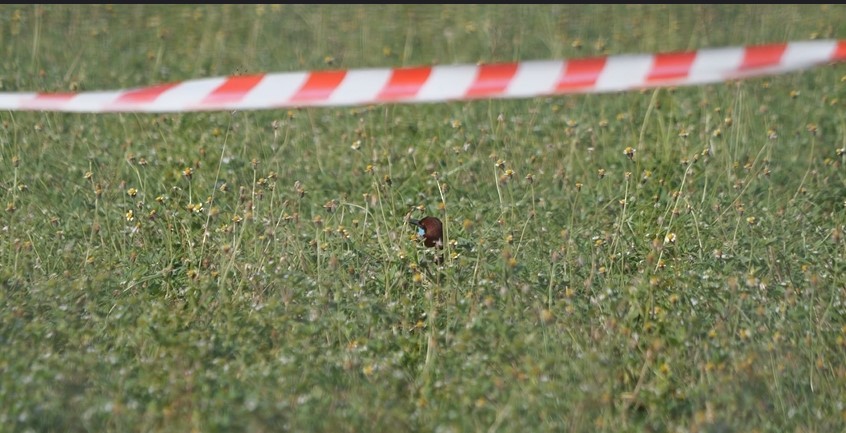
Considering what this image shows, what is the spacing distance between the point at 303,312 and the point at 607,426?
1.23 meters

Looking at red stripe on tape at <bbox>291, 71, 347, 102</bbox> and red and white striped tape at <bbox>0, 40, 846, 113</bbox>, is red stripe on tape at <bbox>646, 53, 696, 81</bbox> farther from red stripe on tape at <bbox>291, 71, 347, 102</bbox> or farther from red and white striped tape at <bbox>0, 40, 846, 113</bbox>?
red stripe on tape at <bbox>291, 71, 347, 102</bbox>

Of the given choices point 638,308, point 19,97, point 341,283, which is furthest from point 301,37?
point 638,308

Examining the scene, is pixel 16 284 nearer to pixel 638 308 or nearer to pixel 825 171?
pixel 638 308

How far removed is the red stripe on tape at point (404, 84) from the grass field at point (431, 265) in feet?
1.61

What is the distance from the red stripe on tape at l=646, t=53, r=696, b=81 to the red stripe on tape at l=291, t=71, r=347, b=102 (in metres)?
1.24

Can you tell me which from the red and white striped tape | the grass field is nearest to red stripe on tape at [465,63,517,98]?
the red and white striped tape

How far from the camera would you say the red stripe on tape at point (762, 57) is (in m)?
5.27

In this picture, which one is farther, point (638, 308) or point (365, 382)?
point (638, 308)

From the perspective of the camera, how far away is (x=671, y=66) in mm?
5359

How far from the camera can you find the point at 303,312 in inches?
194

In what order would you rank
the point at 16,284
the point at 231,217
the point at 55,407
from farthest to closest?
the point at 231,217, the point at 16,284, the point at 55,407

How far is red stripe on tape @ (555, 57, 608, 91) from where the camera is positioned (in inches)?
209

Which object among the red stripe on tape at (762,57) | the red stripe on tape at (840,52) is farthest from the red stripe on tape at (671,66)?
the red stripe on tape at (840,52)

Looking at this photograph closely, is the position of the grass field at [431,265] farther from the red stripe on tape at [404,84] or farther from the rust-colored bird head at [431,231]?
the red stripe on tape at [404,84]
